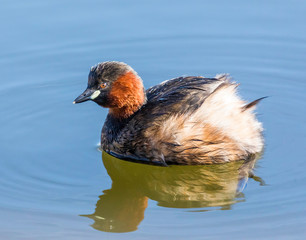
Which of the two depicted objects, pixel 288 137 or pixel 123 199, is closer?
pixel 123 199

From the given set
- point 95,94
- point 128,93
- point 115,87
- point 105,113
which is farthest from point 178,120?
point 105,113

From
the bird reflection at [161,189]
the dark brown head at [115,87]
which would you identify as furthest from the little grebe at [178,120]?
the bird reflection at [161,189]

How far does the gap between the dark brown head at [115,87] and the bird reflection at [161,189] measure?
0.63 m

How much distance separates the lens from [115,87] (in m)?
7.32

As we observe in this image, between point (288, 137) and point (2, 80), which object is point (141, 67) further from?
point (288, 137)

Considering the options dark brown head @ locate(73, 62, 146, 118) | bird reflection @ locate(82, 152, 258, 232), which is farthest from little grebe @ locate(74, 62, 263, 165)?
bird reflection @ locate(82, 152, 258, 232)

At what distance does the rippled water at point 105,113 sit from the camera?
594 centimetres

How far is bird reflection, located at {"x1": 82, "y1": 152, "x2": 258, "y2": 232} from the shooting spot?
242 inches

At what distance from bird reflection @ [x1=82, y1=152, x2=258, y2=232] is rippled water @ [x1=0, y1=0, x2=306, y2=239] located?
0.5 inches

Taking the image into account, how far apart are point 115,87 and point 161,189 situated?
1319 mm

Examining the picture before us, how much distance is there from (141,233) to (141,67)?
142 inches

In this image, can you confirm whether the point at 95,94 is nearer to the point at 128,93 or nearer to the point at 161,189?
the point at 128,93

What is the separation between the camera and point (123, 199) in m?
6.50

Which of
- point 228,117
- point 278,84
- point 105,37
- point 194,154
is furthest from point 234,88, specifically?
point 105,37
